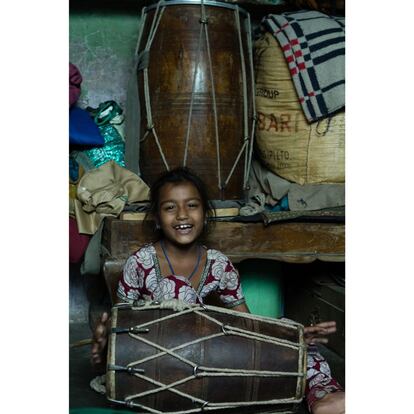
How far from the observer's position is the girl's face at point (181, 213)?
2.97m

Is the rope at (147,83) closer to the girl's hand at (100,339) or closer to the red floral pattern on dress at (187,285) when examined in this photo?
the red floral pattern on dress at (187,285)

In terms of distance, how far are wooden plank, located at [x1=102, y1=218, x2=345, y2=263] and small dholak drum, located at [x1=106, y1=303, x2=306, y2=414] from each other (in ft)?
2.50

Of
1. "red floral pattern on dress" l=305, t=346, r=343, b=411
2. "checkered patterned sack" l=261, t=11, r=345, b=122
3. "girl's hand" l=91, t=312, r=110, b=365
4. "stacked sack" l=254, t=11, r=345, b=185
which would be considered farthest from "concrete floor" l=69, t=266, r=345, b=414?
"checkered patterned sack" l=261, t=11, r=345, b=122

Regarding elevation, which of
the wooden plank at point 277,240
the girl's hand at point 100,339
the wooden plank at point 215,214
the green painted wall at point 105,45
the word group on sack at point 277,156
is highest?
the green painted wall at point 105,45

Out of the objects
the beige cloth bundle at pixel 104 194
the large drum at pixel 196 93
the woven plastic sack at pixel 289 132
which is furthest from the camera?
the woven plastic sack at pixel 289 132

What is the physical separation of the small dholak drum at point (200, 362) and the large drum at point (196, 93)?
1.25 m

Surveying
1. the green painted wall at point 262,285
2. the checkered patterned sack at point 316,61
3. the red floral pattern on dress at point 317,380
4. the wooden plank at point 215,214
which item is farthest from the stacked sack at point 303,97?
the red floral pattern on dress at point 317,380

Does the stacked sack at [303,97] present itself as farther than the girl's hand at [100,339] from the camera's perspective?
Yes

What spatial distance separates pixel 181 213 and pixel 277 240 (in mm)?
500

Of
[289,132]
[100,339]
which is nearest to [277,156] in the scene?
[289,132]

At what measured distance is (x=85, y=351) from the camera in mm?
3457

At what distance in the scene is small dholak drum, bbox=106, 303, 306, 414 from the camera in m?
2.40

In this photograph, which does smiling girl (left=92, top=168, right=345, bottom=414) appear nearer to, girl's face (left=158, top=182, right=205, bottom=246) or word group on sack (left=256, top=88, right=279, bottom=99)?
Answer: girl's face (left=158, top=182, right=205, bottom=246)
